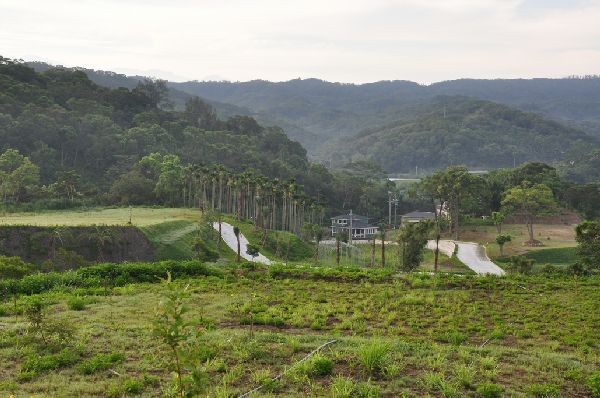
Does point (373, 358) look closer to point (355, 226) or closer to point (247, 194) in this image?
point (247, 194)

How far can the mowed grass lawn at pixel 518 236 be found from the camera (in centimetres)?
5012

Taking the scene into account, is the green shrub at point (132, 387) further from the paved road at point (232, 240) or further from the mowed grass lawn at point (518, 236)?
the mowed grass lawn at point (518, 236)

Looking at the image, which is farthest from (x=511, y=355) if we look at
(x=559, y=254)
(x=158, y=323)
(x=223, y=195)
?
(x=223, y=195)

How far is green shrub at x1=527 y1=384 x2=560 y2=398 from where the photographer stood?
27.9ft

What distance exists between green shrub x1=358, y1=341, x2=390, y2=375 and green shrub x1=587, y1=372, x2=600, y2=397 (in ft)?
10.5

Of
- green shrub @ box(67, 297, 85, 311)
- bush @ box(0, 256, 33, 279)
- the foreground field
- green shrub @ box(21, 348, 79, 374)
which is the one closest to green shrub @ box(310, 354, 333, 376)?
the foreground field

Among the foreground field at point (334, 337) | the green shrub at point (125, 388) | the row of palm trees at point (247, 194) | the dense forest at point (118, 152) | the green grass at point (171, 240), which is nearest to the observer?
the green shrub at point (125, 388)

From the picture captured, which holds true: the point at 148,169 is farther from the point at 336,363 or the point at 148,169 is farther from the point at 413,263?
the point at 336,363

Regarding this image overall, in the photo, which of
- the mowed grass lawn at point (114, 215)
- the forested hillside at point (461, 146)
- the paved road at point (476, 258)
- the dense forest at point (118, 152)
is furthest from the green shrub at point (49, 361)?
the forested hillside at point (461, 146)

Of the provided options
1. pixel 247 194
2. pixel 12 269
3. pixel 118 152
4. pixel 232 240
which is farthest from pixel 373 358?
pixel 118 152

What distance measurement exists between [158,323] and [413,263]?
106 feet

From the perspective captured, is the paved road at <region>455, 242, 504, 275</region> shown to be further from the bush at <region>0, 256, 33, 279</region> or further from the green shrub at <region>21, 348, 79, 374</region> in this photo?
the green shrub at <region>21, 348, 79, 374</region>

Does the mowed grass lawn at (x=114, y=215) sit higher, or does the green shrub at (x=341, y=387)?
the green shrub at (x=341, y=387)

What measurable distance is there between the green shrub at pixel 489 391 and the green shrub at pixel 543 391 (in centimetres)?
53
